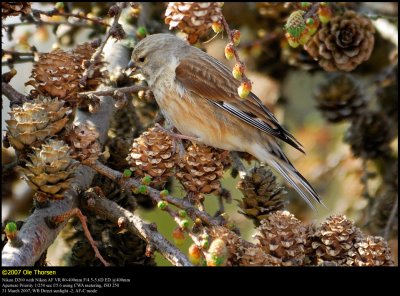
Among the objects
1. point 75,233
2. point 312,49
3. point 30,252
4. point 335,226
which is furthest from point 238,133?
point 30,252

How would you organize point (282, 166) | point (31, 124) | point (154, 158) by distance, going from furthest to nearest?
point (282, 166), point (154, 158), point (31, 124)

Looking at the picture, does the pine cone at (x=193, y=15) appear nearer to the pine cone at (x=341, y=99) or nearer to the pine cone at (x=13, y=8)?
the pine cone at (x=13, y=8)

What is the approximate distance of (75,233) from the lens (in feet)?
8.36

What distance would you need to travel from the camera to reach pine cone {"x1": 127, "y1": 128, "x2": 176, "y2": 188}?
2.03 meters

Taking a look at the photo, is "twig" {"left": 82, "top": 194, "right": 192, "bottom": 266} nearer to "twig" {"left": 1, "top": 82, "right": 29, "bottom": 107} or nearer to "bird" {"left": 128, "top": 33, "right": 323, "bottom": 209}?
"twig" {"left": 1, "top": 82, "right": 29, "bottom": 107}

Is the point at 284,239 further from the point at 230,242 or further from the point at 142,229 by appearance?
the point at 142,229

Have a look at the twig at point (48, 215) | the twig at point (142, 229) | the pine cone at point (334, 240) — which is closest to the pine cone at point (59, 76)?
the twig at point (48, 215)

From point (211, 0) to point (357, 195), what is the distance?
5.17 ft

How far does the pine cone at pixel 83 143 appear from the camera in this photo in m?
1.99

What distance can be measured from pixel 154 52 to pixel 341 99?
948 millimetres

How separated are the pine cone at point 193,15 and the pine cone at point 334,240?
67 cm

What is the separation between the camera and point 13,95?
6.97 feet

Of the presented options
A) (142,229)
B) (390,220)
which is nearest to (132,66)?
(142,229)

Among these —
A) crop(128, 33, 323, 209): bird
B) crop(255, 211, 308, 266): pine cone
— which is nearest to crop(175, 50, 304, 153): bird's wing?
crop(128, 33, 323, 209): bird
